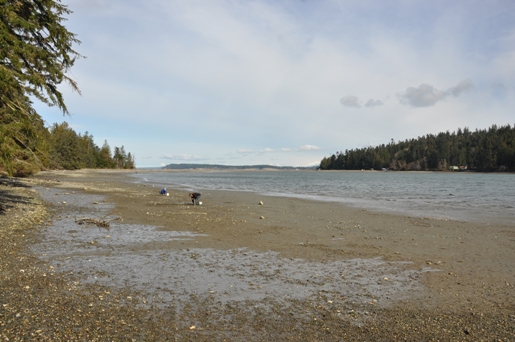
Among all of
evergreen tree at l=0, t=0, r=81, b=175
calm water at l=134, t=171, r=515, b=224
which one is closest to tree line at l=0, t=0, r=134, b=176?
evergreen tree at l=0, t=0, r=81, b=175

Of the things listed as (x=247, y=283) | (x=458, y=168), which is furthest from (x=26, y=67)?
(x=458, y=168)

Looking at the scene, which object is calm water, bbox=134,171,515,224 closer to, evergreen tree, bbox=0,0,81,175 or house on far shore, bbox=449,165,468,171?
evergreen tree, bbox=0,0,81,175

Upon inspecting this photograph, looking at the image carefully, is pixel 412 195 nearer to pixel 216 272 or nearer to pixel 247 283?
pixel 216 272

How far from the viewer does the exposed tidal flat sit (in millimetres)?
5805

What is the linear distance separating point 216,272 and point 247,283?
44.4 inches

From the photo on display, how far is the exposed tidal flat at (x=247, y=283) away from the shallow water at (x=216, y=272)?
0.10ft

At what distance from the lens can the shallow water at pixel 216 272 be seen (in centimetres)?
756

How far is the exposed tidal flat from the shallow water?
32mm

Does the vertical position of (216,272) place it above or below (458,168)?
below

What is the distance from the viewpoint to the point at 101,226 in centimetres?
1476

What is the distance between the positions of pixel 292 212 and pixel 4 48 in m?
16.8

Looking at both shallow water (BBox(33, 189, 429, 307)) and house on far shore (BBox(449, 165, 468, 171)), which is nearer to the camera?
shallow water (BBox(33, 189, 429, 307))

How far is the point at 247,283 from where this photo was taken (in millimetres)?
8227

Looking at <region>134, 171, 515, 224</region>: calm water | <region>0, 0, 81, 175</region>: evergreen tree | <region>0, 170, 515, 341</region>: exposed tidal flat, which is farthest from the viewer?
<region>134, 171, 515, 224</region>: calm water
